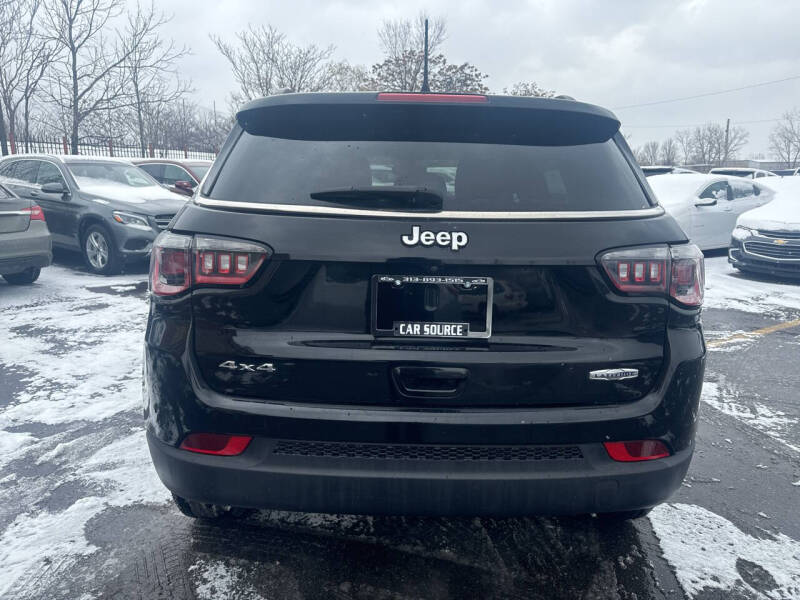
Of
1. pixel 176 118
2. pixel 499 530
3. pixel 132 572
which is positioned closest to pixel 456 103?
pixel 499 530

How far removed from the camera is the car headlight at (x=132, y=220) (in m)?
9.19

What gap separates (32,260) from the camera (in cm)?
788

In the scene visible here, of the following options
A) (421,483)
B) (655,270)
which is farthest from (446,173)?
(421,483)

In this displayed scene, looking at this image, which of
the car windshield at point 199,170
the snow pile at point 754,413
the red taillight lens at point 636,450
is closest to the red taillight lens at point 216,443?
the red taillight lens at point 636,450

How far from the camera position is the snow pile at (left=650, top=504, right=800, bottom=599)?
2.37 m

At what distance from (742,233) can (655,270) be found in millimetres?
9803

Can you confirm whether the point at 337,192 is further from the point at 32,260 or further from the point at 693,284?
the point at 32,260

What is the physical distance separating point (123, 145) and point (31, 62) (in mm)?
6147

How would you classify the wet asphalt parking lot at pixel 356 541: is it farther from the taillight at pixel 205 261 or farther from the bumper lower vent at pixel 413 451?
the taillight at pixel 205 261

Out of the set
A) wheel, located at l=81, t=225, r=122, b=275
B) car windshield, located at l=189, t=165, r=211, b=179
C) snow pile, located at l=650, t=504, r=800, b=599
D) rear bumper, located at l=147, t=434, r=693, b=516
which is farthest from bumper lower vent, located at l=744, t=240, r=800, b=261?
car windshield, located at l=189, t=165, r=211, b=179

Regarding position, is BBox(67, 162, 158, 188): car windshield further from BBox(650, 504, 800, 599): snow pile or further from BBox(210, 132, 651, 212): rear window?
BBox(650, 504, 800, 599): snow pile

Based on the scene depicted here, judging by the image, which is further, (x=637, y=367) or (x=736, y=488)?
(x=736, y=488)

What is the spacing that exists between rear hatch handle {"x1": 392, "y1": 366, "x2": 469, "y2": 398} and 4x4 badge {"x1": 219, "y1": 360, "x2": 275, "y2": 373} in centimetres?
40

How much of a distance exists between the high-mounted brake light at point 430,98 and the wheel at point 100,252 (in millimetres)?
8073
